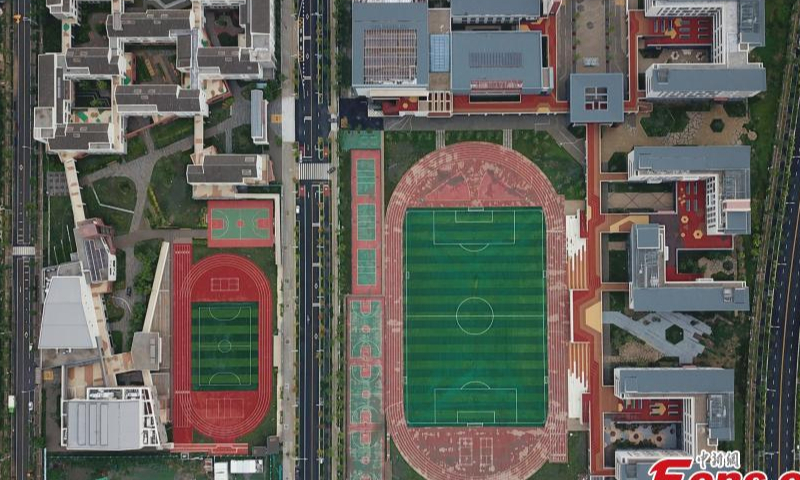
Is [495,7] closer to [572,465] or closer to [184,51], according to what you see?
[184,51]

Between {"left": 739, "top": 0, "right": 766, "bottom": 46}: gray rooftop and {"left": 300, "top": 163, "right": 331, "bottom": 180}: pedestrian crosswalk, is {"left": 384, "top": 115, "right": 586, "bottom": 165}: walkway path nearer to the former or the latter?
{"left": 300, "top": 163, "right": 331, "bottom": 180}: pedestrian crosswalk

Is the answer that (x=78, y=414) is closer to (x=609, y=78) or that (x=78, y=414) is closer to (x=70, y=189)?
(x=70, y=189)

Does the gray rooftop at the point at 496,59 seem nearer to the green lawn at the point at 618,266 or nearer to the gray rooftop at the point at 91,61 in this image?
the green lawn at the point at 618,266

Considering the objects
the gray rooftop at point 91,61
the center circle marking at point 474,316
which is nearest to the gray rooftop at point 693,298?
the center circle marking at point 474,316

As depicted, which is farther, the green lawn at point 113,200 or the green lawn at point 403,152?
the green lawn at point 403,152

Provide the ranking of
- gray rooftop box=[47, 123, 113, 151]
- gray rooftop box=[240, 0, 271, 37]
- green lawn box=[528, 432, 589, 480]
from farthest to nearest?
green lawn box=[528, 432, 589, 480], gray rooftop box=[47, 123, 113, 151], gray rooftop box=[240, 0, 271, 37]

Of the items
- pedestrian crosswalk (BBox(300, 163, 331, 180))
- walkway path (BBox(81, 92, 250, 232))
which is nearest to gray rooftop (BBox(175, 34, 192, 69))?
walkway path (BBox(81, 92, 250, 232))

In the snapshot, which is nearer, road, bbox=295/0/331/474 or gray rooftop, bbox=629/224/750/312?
gray rooftop, bbox=629/224/750/312
